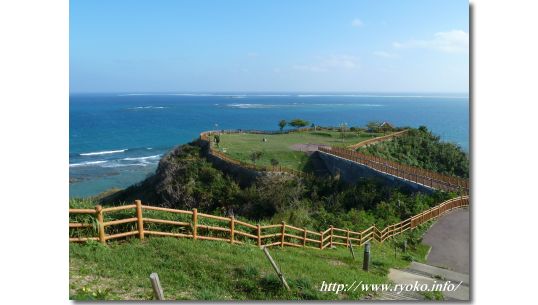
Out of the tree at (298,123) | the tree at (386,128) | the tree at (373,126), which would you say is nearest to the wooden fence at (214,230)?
the tree at (386,128)

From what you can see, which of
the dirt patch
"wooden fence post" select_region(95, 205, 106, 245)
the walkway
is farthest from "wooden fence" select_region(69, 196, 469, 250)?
the dirt patch

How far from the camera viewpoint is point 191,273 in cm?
573

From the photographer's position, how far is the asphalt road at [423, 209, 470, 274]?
27.8ft

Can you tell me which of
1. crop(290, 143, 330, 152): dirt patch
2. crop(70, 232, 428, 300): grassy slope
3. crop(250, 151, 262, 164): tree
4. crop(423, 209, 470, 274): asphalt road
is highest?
crop(290, 143, 330, 152): dirt patch

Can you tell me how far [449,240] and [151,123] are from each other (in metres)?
27.1

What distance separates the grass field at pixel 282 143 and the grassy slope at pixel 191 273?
15.7m

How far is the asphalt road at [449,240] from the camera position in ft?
27.8

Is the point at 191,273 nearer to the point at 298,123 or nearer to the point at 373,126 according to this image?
the point at 373,126

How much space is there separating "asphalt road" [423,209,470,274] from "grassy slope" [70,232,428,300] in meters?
2.41

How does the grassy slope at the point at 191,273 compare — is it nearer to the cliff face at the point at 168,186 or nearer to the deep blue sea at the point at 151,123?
the deep blue sea at the point at 151,123

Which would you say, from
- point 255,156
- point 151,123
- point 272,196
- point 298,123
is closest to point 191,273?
point 272,196

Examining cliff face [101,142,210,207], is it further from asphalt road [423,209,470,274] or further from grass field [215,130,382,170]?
asphalt road [423,209,470,274]
